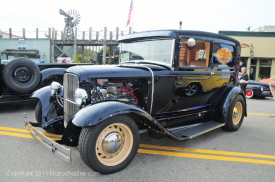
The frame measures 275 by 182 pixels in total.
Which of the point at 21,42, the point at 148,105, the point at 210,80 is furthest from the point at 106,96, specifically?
the point at 21,42

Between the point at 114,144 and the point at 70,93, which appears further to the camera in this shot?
the point at 70,93

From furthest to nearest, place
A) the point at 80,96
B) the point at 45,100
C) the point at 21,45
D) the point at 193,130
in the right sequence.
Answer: the point at 21,45 < the point at 45,100 < the point at 193,130 < the point at 80,96

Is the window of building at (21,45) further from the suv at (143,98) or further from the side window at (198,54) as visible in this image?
the side window at (198,54)

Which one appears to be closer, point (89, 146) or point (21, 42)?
point (89, 146)

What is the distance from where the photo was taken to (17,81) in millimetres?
5359

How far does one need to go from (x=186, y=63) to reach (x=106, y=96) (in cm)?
159

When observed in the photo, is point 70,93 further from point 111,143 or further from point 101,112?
point 111,143

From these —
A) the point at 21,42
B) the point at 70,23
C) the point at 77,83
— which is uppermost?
the point at 70,23

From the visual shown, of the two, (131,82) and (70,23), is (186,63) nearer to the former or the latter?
(131,82)

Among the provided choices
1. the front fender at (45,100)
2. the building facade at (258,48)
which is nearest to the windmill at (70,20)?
the building facade at (258,48)

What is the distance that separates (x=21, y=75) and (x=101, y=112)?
3948mm

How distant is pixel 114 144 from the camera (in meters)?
2.58

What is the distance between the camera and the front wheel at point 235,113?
13.9 feet

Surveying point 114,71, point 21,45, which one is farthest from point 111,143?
point 21,45
